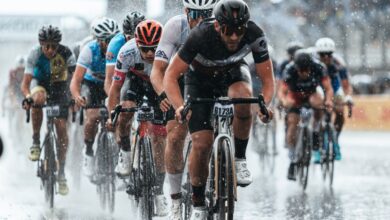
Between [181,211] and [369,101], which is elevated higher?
[369,101]

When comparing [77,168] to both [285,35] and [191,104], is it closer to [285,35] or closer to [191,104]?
[191,104]

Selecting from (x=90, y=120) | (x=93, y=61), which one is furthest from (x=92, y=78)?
(x=90, y=120)

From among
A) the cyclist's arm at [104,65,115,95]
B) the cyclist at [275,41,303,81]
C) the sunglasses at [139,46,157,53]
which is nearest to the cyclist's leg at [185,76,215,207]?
the sunglasses at [139,46,157,53]

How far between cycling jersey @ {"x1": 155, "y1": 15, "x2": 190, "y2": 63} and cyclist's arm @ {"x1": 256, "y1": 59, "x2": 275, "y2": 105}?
41.8 inches

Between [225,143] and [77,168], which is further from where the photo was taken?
[77,168]

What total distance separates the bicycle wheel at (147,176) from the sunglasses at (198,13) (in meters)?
1.19

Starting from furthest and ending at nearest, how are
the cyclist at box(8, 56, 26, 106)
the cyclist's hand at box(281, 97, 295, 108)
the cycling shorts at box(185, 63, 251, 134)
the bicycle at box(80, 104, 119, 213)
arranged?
the cyclist at box(8, 56, 26, 106)
the cyclist's hand at box(281, 97, 295, 108)
the bicycle at box(80, 104, 119, 213)
the cycling shorts at box(185, 63, 251, 134)

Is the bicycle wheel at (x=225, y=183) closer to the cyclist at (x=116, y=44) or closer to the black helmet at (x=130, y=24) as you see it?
the cyclist at (x=116, y=44)

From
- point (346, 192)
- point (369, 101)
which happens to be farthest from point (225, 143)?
point (369, 101)

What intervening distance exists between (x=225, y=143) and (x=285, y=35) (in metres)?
33.4

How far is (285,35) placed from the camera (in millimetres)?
40781

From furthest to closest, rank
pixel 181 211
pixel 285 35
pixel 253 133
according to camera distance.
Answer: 1. pixel 285 35
2. pixel 253 133
3. pixel 181 211

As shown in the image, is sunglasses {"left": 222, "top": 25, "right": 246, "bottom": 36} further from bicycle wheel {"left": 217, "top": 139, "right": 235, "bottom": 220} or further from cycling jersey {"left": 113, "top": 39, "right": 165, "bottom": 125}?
cycling jersey {"left": 113, "top": 39, "right": 165, "bottom": 125}

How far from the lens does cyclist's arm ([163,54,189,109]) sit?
783 centimetres
